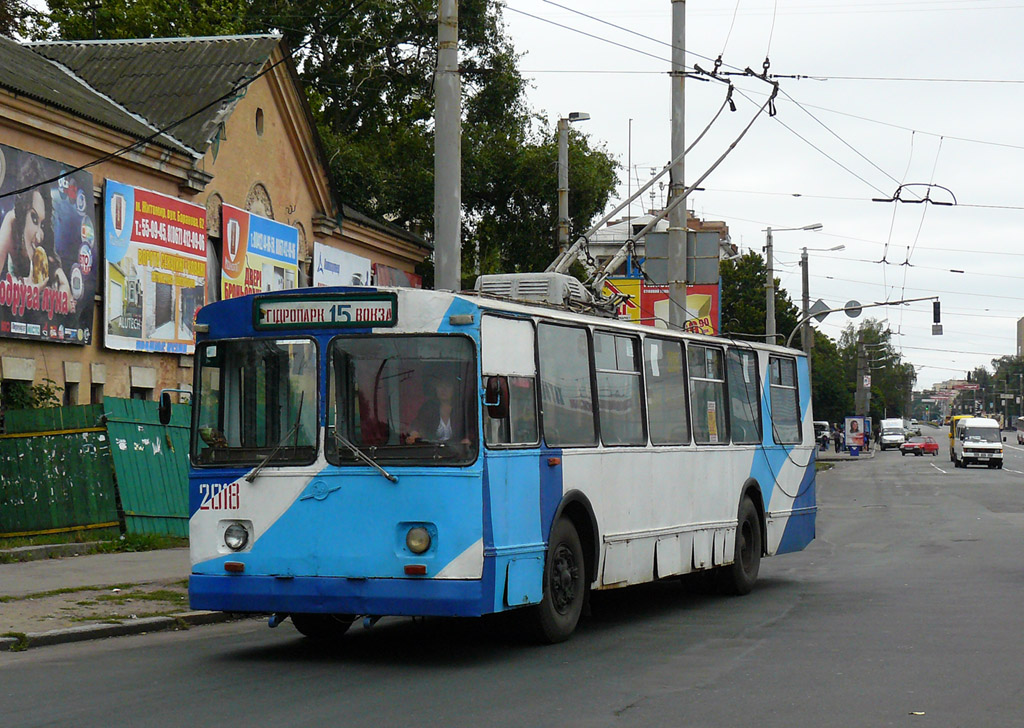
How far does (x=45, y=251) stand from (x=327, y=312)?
34.0 feet

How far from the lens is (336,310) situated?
33.4 feet

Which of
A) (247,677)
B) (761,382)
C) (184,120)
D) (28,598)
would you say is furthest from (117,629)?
(184,120)

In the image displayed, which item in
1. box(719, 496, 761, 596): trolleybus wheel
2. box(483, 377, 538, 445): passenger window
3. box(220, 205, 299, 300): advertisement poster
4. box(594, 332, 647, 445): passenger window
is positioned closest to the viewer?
box(483, 377, 538, 445): passenger window

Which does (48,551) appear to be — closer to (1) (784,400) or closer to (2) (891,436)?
(1) (784,400)

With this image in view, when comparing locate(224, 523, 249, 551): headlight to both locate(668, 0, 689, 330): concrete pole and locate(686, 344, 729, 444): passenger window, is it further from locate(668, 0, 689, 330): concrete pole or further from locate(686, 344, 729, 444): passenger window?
locate(668, 0, 689, 330): concrete pole

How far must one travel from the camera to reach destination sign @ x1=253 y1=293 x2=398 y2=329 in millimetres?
10094

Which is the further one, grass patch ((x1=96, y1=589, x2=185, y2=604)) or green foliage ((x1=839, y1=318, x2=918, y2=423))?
green foliage ((x1=839, y1=318, x2=918, y2=423))

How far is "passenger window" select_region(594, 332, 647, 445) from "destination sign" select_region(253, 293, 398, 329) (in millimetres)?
2559

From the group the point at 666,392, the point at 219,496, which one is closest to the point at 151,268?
the point at 666,392

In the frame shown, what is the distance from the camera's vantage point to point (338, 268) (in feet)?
95.8

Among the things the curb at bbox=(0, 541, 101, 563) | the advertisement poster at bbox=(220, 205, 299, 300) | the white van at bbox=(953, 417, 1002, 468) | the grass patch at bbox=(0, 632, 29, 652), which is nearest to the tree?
the white van at bbox=(953, 417, 1002, 468)

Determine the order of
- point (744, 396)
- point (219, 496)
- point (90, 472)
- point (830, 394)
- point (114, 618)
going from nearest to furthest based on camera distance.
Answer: point (219, 496) → point (114, 618) → point (744, 396) → point (90, 472) → point (830, 394)

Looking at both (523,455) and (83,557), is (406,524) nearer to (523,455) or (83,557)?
(523,455)

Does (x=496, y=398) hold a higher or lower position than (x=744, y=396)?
lower
